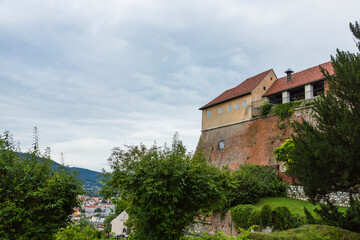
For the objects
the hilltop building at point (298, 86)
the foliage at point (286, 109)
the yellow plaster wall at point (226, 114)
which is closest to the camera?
the hilltop building at point (298, 86)

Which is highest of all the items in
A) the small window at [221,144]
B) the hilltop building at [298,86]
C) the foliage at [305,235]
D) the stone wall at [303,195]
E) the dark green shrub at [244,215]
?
the hilltop building at [298,86]

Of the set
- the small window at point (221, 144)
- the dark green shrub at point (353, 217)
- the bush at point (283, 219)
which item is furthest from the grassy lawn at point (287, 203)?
the small window at point (221, 144)

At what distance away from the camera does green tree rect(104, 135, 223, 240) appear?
7781 mm

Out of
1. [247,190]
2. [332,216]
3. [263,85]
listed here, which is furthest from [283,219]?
[263,85]

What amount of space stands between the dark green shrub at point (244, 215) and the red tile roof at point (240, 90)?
16595mm

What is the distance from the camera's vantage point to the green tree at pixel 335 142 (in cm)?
1021

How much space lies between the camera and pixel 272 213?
47.9ft

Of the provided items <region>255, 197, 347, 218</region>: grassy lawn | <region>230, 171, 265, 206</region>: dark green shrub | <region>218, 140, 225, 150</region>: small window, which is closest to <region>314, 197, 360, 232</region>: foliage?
<region>255, 197, 347, 218</region>: grassy lawn

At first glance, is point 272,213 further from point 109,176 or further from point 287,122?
point 287,122

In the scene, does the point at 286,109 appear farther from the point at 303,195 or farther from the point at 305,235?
the point at 305,235

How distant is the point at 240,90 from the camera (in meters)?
34.8

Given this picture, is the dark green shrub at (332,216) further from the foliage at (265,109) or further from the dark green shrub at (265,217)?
the foliage at (265,109)

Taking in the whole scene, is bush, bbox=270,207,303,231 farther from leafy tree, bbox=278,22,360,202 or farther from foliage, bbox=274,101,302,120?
foliage, bbox=274,101,302,120

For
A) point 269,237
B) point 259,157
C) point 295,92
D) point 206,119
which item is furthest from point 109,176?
point 206,119
